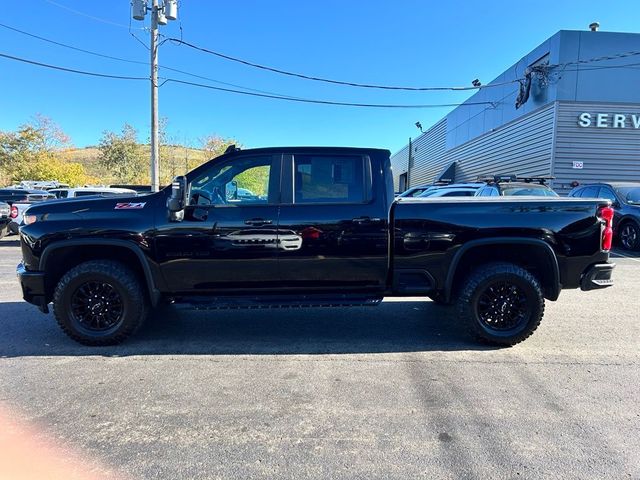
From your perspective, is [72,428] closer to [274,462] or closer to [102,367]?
[102,367]

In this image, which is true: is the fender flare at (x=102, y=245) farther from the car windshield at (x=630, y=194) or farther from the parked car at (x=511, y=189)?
the car windshield at (x=630, y=194)

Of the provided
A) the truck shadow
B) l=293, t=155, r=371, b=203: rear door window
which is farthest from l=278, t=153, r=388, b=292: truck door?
the truck shadow

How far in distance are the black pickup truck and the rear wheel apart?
25.2 ft

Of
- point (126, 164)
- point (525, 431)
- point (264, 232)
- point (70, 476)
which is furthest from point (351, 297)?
point (126, 164)

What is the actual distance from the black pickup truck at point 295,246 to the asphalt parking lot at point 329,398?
18.4 inches

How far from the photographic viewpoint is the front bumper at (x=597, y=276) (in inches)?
173

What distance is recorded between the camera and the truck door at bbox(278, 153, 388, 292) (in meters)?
4.25

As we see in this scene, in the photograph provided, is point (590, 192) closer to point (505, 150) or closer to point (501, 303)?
point (501, 303)

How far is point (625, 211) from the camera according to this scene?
35.0ft

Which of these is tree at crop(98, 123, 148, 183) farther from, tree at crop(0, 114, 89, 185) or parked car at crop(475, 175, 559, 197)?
parked car at crop(475, 175, 559, 197)

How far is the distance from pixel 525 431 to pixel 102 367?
3.45 metres

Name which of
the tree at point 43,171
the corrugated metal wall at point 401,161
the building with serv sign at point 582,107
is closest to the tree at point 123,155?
the tree at point 43,171

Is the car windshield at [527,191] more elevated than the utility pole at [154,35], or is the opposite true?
the utility pole at [154,35]

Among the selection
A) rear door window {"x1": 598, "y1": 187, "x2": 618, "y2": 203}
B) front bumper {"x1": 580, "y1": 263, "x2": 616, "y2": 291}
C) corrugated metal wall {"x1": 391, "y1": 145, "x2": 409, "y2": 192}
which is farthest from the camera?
corrugated metal wall {"x1": 391, "y1": 145, "x2": 409, "y2": 192}
